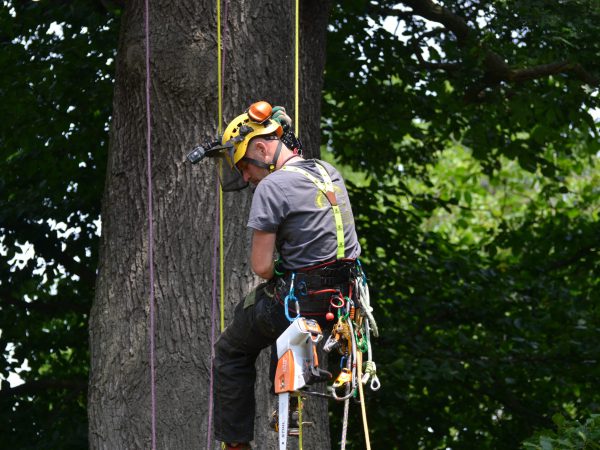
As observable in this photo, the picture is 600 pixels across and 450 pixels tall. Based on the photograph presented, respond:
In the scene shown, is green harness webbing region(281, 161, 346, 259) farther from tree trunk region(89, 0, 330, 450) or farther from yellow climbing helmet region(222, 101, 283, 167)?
tree trunk region(89, 0, 330, 450)

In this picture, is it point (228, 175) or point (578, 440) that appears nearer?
point (578, 440)

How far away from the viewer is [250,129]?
4324 millimetres

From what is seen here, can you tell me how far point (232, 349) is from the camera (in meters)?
4.48

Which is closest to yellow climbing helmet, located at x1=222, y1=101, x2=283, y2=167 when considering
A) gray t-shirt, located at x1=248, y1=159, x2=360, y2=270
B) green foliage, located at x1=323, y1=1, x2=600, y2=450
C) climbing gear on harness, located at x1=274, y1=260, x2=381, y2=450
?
gray t-shirt, located at x1=248, y1=159, x2=360, y2=270

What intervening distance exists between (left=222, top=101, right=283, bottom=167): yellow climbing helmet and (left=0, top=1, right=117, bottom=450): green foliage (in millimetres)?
4494

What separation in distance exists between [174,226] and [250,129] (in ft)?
3.52

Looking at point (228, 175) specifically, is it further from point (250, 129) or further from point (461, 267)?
point (461, 267)

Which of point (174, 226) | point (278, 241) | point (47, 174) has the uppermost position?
point (47, 174)

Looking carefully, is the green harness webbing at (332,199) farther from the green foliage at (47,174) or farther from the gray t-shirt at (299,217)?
the green foliage at (47,174)

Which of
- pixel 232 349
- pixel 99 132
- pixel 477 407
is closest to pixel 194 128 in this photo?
pixel 232 349

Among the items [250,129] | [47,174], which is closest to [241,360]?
[250,129]

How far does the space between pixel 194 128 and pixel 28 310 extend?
410 centimetres

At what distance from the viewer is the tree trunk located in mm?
5117

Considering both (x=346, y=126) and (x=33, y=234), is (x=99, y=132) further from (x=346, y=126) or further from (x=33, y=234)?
(x=346, y=126)
